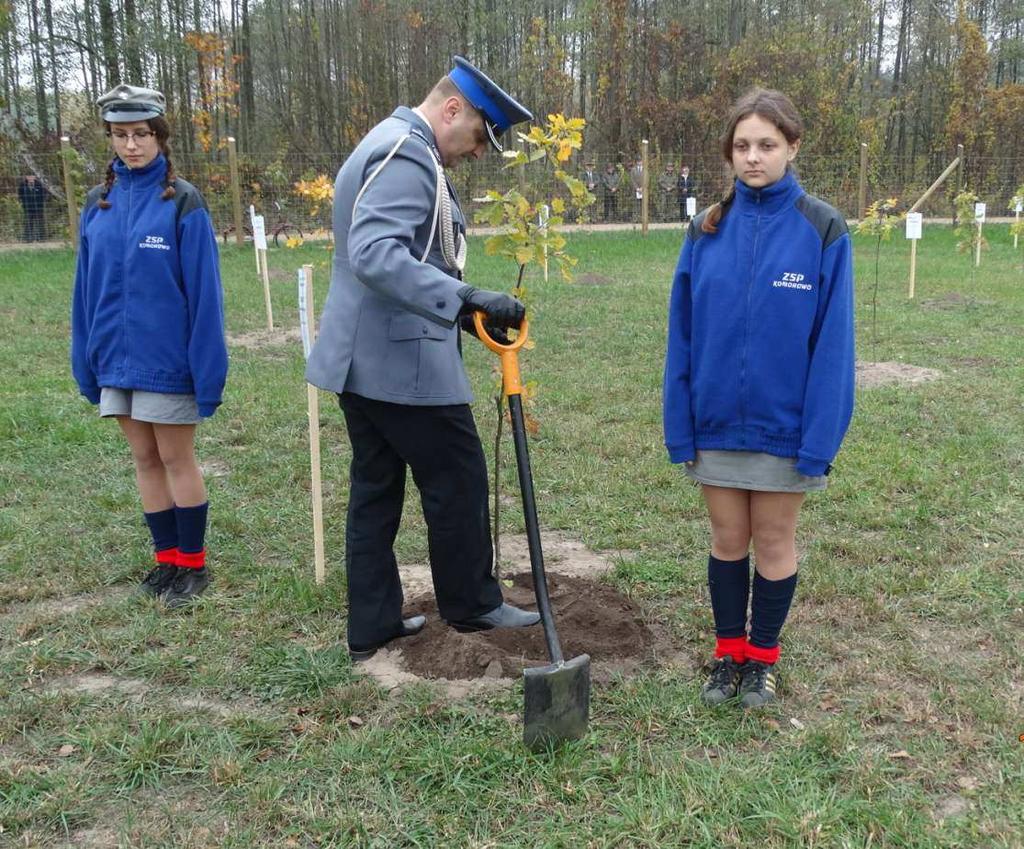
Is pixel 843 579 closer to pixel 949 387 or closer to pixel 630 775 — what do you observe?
pixel 630 775

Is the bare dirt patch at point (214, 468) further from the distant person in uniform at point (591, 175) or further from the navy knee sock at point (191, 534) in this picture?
the distant person in uniform at point (591, 175)

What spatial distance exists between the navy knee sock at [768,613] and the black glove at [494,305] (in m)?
1.12

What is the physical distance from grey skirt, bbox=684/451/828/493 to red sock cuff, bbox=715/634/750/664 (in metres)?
0.55

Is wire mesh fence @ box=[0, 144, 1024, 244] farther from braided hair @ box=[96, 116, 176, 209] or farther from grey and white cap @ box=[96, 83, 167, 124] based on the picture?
grey and white cap @ box=[96, 83, 167, 124]

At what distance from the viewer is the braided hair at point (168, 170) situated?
3525mm

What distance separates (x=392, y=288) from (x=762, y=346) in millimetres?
1051

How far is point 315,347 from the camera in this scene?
308 cm

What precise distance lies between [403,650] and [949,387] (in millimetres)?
5198

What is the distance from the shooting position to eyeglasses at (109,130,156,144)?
3469 mm

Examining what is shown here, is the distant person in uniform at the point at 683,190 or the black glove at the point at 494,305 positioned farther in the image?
the distant person in uniform at the point at 683,190

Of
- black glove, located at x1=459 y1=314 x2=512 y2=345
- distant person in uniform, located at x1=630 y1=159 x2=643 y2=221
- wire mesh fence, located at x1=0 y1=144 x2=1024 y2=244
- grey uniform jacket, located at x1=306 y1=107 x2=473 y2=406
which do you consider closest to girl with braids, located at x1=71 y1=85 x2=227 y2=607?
grey uniform jacket, located at x1=306 y1=107 x2=473 y2=406

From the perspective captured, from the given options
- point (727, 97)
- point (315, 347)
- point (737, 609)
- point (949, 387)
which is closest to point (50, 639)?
point (315, 347)

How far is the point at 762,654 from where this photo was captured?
304cm

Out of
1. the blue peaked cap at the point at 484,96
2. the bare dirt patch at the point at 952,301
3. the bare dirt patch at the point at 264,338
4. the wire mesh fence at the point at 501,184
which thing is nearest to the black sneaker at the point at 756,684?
the blue peaked cap at the point at 484,96
